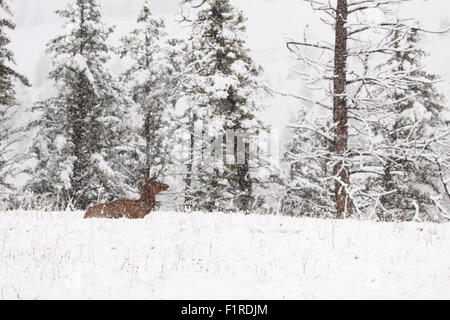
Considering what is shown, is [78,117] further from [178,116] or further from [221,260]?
[221,260]

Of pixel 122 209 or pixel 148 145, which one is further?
pixel 148 145

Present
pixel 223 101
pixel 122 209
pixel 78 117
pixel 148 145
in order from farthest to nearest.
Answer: pixel 148 145, pixel 78 117, pixel 223 101, pixel 122 209

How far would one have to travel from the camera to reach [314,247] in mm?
6012

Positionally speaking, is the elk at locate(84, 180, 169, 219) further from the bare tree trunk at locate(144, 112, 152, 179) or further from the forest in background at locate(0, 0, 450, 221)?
the bare tree trunk at locate(144, 112, 152, 179)

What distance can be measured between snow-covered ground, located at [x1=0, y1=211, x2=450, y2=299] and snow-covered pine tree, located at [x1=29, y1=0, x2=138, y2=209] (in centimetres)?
1109

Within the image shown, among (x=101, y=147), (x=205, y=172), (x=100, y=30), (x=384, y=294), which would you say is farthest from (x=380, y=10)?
(x=101, y=147)

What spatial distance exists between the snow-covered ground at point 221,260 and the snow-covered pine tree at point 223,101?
9515 millimetres

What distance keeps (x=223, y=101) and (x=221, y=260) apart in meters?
12.6

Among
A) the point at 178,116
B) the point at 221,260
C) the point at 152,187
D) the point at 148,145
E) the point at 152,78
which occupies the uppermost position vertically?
the point at 152,78

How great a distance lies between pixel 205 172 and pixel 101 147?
6.03 metres

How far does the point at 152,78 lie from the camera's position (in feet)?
71.7

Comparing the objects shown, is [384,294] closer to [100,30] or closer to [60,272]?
[60,272]

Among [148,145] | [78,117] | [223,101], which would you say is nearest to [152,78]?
[148,145]

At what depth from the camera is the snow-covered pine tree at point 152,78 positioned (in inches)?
857
